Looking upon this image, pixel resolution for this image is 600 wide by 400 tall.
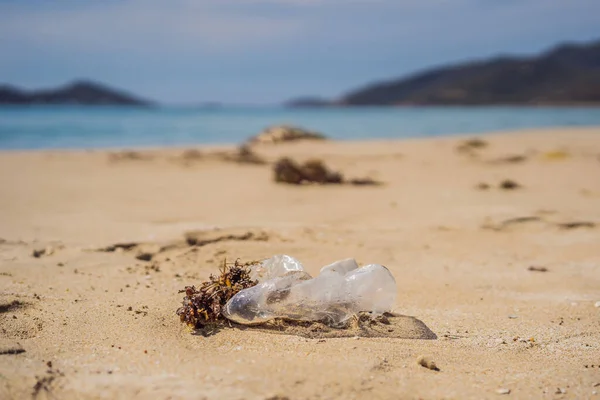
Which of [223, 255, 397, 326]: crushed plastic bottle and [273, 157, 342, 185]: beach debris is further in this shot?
[273, 157, 342, 185]: beach debris

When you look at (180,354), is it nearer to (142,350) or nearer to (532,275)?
(142,350)

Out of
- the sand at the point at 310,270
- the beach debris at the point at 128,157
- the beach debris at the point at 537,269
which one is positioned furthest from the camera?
the beach debris at the point at 128,157

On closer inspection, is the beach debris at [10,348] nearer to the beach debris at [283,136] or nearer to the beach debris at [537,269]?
the beach debris at [537,269]

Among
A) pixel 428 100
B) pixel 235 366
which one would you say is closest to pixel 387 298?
pixel 235 366

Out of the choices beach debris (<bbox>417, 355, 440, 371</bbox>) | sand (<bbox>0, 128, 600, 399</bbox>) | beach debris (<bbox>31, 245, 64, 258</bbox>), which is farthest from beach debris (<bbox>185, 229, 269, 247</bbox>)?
beach debris (<bbox>417, 355, 440, 371</bbox>)

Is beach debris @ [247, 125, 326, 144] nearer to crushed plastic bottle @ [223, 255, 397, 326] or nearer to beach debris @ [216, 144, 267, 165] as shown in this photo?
beach debris @ [216, 144, 267, 165]

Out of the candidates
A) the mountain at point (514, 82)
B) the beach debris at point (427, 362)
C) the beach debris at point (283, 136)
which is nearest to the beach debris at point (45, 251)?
the beach debris at point (427, 362)

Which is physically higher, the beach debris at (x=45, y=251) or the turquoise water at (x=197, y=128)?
the turquoise water at (x=197, y=128)

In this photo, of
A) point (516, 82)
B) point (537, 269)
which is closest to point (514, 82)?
→ point (516, 82)
